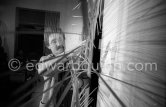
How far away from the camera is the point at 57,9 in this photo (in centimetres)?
27

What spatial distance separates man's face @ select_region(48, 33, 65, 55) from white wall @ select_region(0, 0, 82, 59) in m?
0.02

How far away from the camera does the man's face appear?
0.21 m

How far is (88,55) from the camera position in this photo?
25cm

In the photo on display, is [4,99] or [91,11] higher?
[91,11]

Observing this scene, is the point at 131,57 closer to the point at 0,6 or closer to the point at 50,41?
the point at 50,41

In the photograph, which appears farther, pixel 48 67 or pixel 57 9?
pixel 57 9

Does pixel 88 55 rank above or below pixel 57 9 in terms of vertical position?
below

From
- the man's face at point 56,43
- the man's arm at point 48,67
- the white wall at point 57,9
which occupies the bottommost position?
the man's arm at point 48,67

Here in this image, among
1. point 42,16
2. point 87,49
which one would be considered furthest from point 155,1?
point 42,16

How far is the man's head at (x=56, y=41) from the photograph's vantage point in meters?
0.21

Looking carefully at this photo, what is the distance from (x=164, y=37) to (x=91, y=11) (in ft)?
0.45

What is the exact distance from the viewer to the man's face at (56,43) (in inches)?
8.4

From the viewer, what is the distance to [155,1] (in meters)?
0.15

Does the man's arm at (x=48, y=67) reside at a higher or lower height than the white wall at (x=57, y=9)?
lower
